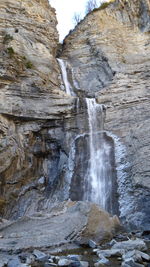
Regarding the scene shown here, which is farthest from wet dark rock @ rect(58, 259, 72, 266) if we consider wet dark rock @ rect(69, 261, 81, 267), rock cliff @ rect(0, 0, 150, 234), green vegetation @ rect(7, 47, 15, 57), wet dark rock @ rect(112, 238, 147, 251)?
green vegetation @ rect(7, 47, 15, 57)

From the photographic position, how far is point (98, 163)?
19156 millimetres

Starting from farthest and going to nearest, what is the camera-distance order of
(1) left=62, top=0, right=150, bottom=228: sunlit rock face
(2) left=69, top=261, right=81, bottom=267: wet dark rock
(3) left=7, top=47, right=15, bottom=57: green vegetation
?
(3) left=7, top=47, right=15, bottom=57: green vegetation → (1) left=62, top=0, right=150, bottom=228: sunlit rock face → (2) left=69, top=261, right=81, bottom=267: wet dark rock

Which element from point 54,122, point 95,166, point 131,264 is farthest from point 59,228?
point 54,122

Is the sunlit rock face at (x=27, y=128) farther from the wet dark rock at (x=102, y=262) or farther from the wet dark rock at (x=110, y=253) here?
the wet dark rock at (x=102, y=262)

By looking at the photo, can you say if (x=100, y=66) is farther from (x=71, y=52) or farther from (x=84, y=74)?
(x=71, y=52)

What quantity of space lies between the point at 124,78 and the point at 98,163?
8711 millimetres

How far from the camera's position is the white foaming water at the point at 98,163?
1730cm

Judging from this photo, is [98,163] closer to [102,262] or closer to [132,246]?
[132,246]

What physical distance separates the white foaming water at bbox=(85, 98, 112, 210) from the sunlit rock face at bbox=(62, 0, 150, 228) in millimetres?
649

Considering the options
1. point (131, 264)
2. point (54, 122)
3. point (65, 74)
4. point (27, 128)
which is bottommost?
point (131, 264)

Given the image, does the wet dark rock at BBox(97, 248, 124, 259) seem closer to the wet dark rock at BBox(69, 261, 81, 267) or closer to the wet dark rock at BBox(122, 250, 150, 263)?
the wet dark rock at BBox(122, 250, 150, 263)

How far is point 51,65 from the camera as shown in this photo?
25.8 metres

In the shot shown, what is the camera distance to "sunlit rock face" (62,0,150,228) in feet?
53.9

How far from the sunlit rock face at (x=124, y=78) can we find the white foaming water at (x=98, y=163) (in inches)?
25.6
